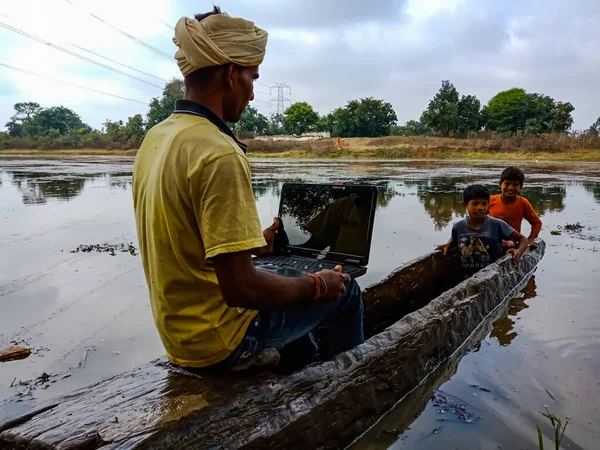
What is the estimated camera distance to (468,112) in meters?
49.8

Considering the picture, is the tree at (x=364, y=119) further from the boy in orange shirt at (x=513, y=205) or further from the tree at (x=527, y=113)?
the boy in orange shirt at (x=513, y=205)

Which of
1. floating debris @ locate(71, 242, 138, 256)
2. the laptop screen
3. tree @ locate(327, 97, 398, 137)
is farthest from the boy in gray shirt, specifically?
tree @ locate(327, 97, 398, 137)

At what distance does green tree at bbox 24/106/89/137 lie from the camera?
3073 inches

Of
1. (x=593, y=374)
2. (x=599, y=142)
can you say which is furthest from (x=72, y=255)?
(x=599, y=142)

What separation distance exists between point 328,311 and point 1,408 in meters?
2.22

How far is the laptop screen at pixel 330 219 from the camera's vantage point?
9.25 feet

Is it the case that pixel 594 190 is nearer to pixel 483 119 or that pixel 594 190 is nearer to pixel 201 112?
pixel 201 112

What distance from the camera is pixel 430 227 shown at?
9.45 m

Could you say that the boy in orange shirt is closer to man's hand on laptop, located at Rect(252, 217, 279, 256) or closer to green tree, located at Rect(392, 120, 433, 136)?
man's hand on laptop, located at Rect(252, 217, 279, 256)

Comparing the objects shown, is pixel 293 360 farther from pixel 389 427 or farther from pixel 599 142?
pixel 599 142

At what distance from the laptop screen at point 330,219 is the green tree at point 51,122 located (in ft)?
279

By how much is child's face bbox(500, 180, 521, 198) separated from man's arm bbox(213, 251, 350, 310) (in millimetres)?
4856

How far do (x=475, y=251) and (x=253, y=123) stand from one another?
65.4 meters

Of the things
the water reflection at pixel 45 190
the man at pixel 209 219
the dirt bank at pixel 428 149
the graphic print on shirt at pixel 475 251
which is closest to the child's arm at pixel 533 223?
the graphic print on shirt at pixel 475 251
